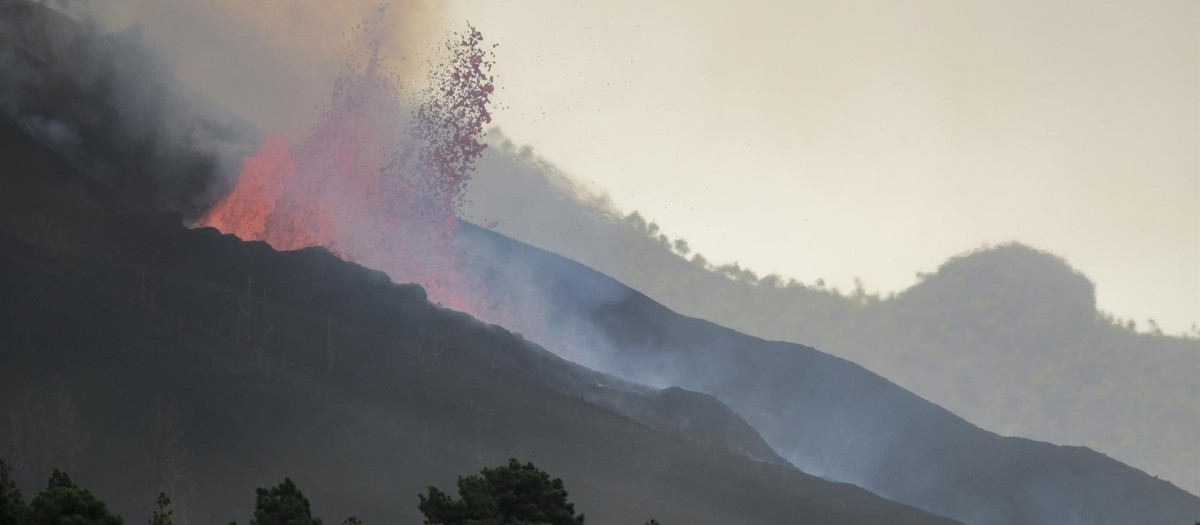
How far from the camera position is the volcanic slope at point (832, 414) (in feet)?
450

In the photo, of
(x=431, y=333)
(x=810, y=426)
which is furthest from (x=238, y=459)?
(x=810, y=426)

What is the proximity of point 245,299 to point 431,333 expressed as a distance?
14386 millimetres

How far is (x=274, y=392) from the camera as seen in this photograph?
82.4m

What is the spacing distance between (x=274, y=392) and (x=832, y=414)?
9115 centimetres

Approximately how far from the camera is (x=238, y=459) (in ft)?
248

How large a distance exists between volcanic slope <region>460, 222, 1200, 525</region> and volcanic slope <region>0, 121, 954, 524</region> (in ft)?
140

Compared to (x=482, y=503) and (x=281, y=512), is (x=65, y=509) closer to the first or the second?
(x=281, y=512)

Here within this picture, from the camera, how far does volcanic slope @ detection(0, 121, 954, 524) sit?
74875 mm

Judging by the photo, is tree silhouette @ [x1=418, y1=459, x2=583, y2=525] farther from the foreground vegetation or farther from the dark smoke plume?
the dark smoke plume

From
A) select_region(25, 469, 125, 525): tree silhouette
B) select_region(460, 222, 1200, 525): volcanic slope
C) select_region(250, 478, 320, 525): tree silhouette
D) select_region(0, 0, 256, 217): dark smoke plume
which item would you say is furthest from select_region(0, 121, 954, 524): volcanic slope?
select_region(25, 469, 125, 525): tree silhouette

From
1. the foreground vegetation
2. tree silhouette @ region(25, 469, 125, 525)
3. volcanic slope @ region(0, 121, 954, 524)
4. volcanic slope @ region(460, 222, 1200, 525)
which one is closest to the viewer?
tree silhouette @ region(25, 469, 125, 525)

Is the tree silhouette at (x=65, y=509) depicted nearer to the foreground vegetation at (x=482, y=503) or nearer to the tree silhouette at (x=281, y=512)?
the foreground vegetation at (x=482, y=503)

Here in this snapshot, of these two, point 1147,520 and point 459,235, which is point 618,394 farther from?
point 1147,520

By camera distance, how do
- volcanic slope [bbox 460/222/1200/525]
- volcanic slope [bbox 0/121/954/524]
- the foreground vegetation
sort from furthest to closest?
volcanic slope [bbox 460/222/1200/525] → volcanic slope [bbox 0/121/954/524] → the foreground vegetation
